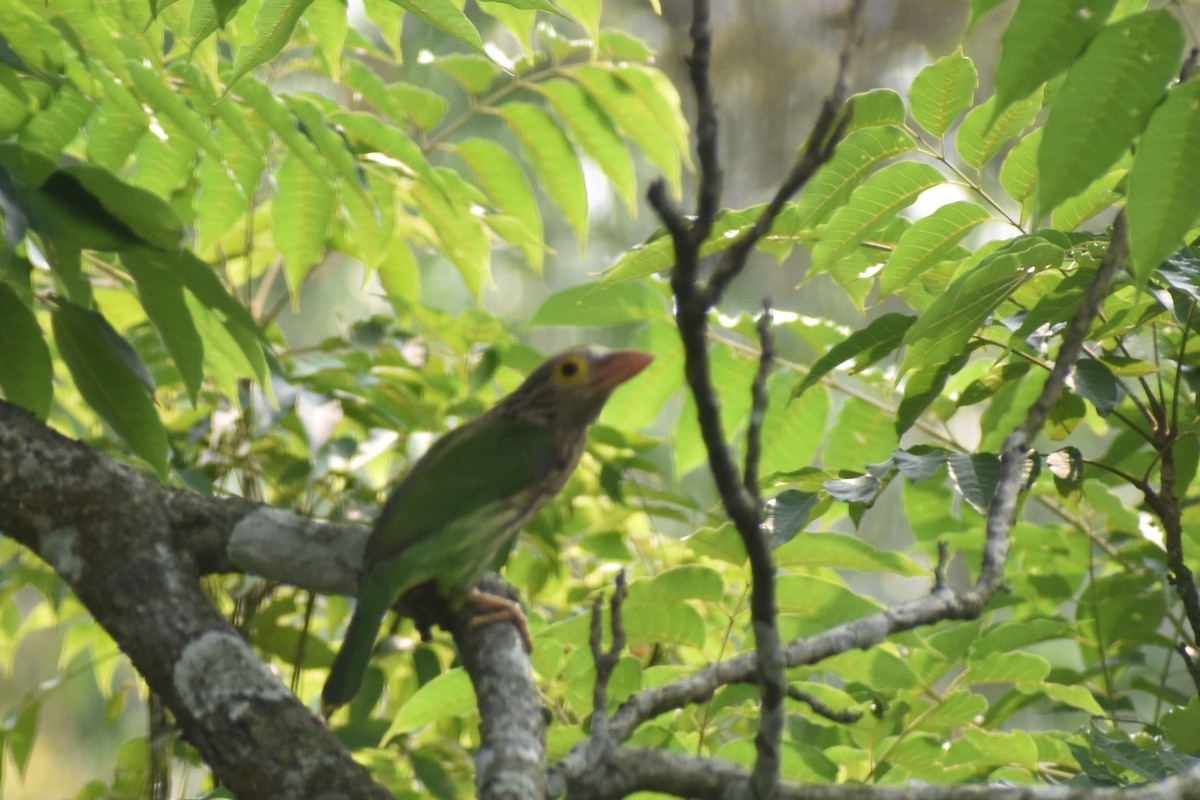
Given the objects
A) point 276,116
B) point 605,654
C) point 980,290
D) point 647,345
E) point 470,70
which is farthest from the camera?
point 470,70

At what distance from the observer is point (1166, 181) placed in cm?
165

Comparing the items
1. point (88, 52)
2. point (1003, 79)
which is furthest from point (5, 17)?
point (1003, 79)

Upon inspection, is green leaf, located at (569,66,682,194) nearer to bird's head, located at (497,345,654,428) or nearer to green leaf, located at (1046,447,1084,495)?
bird's head, located at (497,345,654,428)

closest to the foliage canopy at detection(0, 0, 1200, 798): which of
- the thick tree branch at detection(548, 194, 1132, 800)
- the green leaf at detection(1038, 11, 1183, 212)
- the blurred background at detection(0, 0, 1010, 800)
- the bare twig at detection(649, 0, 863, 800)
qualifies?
the green leaf at detection(1038, 11, 1183, 212)

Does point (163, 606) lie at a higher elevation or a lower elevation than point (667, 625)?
lower

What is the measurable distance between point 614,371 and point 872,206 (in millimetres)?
654

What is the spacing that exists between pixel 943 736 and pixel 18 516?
221cm

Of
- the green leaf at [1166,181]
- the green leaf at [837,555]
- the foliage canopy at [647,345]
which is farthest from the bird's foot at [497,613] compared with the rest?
the green leaf at [1166,181]

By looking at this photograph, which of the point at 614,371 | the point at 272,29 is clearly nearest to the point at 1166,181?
the point at 614,371

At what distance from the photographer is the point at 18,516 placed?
212 cm

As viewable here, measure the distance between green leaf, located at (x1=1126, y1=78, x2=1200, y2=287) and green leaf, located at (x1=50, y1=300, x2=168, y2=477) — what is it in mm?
1936

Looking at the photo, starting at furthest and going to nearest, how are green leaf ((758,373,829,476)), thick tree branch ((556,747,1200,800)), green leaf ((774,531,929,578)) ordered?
1. green leaf ((758,373,829,476))
2. green leaf ((774,531,929,578))
3. thick tree branch ((556,747,1200,800))

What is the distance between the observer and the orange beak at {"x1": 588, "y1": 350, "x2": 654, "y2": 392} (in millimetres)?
2422

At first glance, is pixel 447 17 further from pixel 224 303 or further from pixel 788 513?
pixel 788 513
